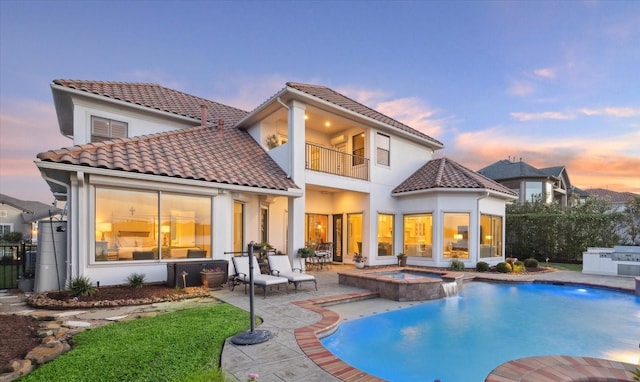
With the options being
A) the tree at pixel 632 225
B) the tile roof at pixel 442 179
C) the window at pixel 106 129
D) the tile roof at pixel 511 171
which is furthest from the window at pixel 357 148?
the tile roof at pixel 511 171

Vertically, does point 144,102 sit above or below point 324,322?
above

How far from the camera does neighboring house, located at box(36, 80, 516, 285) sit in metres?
8.37

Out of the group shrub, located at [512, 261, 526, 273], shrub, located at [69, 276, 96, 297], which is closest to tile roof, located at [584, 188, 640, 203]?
shrub, located at [512, 261, 526, 273]

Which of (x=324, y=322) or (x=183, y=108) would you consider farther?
(x=183, y=108)

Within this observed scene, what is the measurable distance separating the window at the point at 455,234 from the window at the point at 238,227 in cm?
941

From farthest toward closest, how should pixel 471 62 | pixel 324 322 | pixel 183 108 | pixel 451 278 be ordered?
1. pixel 471 62
2. pixel 183 108
3. pixel 451 278
4. pixel 324 322

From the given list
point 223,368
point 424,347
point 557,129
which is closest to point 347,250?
point 424,347

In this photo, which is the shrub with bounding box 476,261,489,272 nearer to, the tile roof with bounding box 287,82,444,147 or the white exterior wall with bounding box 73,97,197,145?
the tile roof with bounding box 287,82,444,147

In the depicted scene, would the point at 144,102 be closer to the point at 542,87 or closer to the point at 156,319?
the point at 156,319

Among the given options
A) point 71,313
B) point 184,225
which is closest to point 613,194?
point 184,225

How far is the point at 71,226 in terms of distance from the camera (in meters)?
7.86

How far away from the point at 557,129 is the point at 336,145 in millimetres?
13421

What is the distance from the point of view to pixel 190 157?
10.3 meters

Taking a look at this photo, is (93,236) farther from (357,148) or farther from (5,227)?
(5,227)
